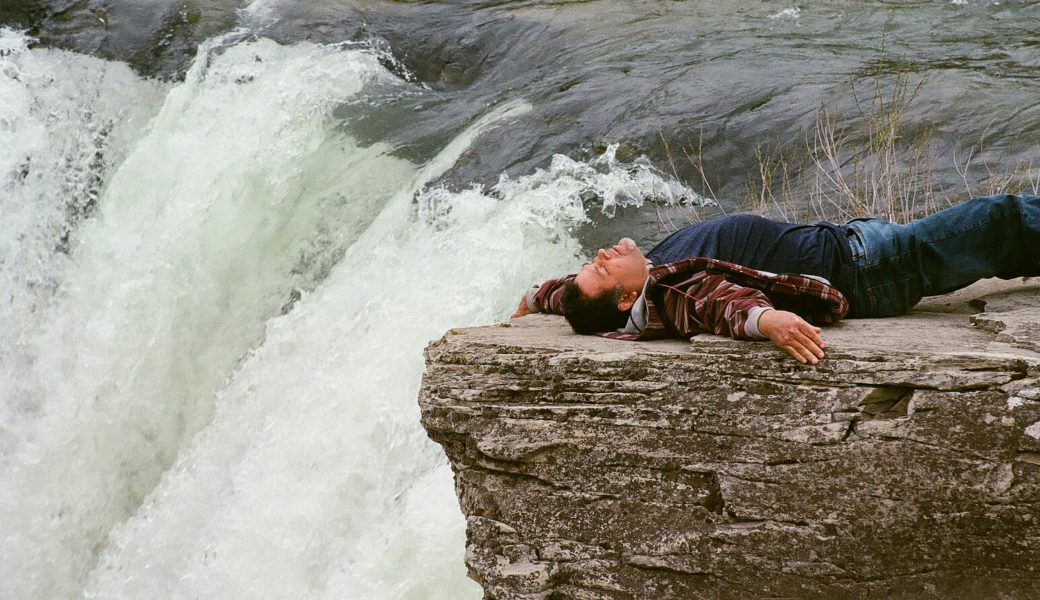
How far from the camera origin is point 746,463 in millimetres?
2641

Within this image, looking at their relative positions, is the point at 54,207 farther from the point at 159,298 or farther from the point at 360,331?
the point at 360,331

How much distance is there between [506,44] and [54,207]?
4.11 metres

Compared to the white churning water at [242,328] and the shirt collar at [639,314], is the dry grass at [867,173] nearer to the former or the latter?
the white churning water at [242,328]

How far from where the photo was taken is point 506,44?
9.52m

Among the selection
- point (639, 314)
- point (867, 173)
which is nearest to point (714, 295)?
point (639, 314)

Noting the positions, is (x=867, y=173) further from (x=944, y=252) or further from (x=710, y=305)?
(x=710, y=305)

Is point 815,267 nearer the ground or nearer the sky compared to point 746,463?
nearer the sky

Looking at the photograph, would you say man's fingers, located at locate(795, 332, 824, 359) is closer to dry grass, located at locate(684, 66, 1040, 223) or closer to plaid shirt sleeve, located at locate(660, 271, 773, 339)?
plaid shirt sleeve, located at locate(660, 271, 773, 339)

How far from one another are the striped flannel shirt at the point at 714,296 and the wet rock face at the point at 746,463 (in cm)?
8

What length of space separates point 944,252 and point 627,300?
3.17 feet

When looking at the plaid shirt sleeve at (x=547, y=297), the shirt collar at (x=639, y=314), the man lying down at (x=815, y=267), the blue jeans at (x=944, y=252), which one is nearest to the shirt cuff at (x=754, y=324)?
the man lying down at (x=815, y=267)

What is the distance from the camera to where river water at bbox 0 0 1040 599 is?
5.20 metres

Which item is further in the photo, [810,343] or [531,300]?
[531,300]

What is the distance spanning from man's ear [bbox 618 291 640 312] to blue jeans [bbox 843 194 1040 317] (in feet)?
2.20
